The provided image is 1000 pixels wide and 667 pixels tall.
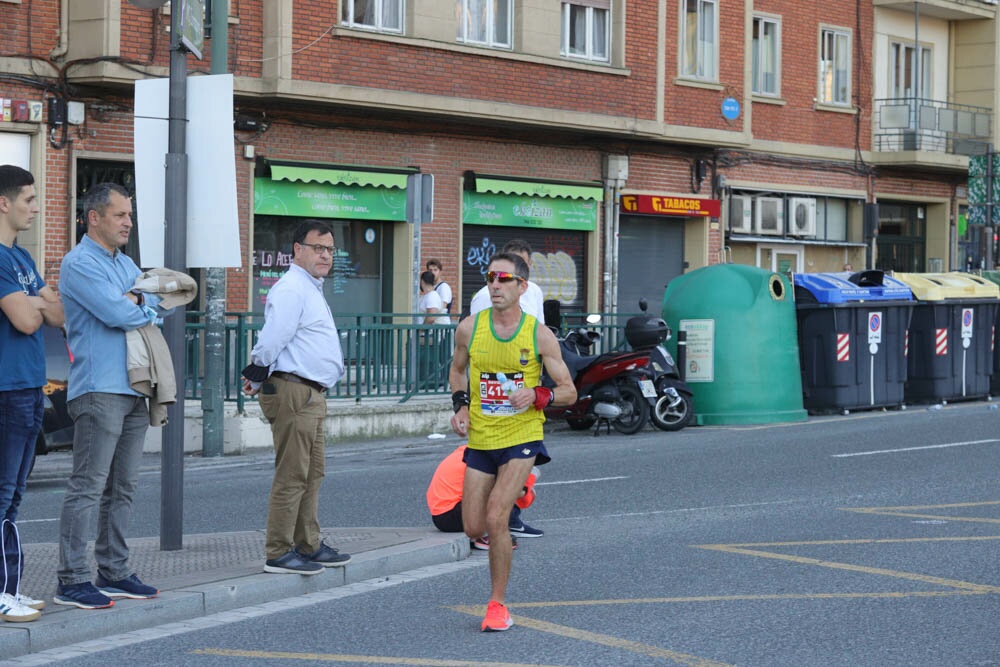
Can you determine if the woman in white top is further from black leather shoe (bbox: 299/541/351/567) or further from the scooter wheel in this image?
black leather shoe (bbox: 299/541/351/567)

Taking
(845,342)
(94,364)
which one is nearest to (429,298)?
(845,342)

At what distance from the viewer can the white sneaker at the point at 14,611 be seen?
6566mm

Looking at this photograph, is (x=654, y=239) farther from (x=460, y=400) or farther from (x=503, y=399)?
(x=503, y=399)

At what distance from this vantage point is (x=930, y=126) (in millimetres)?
32281

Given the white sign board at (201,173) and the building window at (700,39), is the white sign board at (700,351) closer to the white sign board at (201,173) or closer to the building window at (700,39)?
the building window at (700,39)

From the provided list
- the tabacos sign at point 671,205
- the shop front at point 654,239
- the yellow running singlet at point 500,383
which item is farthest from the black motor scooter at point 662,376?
the yellow running singlet at point 500,383

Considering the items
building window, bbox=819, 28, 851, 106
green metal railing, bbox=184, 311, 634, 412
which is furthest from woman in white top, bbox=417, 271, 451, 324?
building window, bbox=819, 28, 851, 106

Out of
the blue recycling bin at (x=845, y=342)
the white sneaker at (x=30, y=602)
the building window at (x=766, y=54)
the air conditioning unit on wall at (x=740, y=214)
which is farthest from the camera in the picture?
the building window at (x=766, y=54)

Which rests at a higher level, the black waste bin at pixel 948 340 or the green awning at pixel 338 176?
the green awning at pixel 338 176

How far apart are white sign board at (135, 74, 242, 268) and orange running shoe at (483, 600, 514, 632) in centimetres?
269

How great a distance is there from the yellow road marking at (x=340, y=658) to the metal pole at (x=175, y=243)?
2.00 meters

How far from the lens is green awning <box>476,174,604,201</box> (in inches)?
936

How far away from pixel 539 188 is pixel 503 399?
17594mm

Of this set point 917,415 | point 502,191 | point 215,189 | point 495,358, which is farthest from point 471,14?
point 495,358
